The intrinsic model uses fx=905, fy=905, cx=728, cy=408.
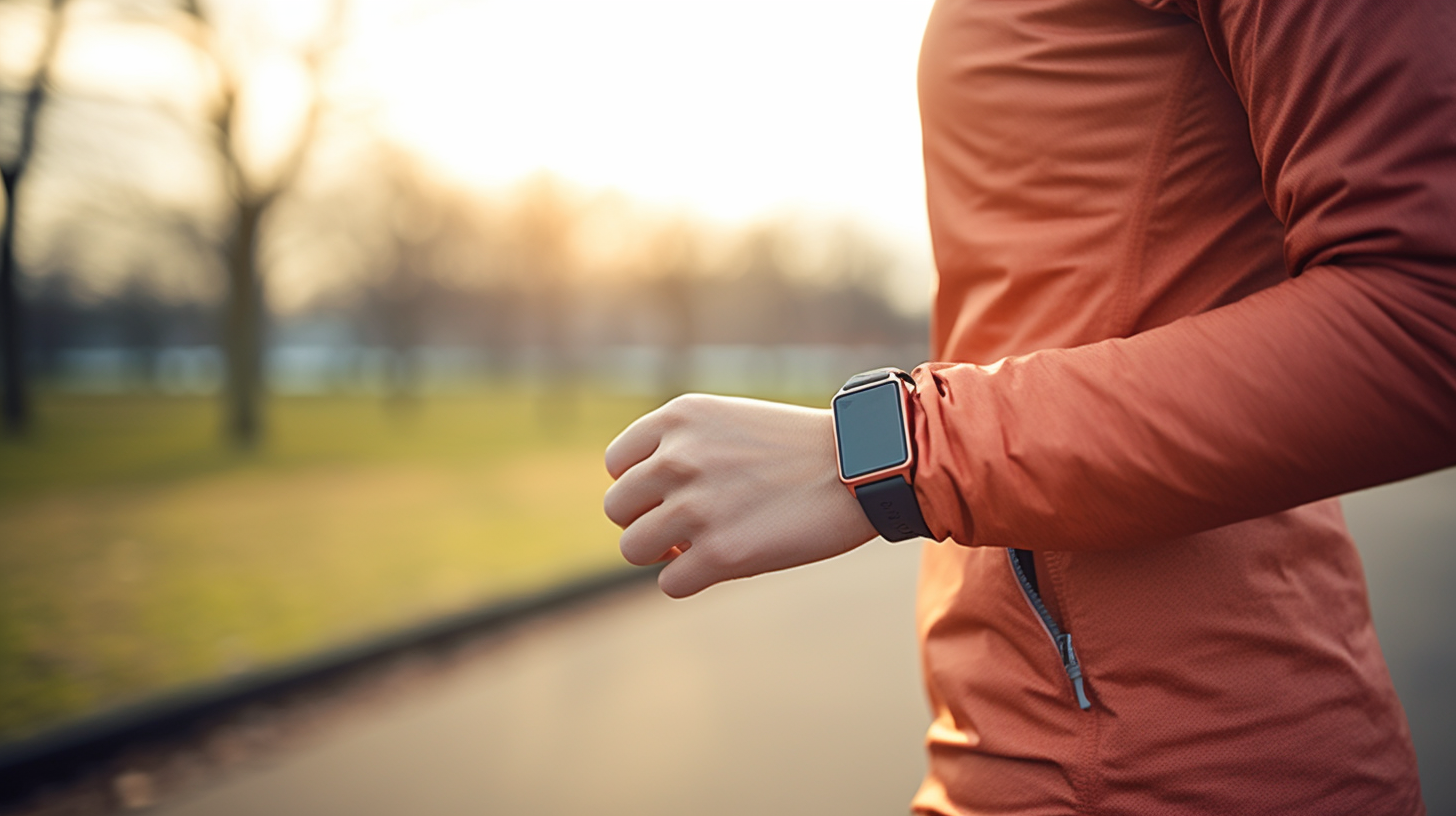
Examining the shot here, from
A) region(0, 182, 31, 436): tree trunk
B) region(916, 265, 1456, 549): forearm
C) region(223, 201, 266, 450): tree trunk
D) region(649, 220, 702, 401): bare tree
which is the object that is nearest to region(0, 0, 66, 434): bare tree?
region(0, 182, 31, 436): tree trunk

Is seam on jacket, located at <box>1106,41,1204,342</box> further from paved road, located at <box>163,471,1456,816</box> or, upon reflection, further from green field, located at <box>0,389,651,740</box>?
green field, located at <box>0,389,651,740</box>

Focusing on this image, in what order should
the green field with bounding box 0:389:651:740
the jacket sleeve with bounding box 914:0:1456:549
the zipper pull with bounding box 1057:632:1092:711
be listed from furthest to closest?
the green field with bounding box 0:389:651:740
the zipper pull with bounding box 1057:632:1092:711
the jacket sleeve with bounding box 914:0:1456:549

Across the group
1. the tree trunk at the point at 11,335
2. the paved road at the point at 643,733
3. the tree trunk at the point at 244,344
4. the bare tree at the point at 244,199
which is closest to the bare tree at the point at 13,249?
the tree trunk at the point at 11,335

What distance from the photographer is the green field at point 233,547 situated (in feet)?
17.7

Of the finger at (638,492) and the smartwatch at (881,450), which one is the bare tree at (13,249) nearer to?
the finger at (638,492)

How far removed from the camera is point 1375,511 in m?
10.8

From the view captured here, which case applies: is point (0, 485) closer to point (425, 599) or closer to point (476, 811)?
point (425, 599)

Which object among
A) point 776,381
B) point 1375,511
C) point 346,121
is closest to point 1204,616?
point 1375,511

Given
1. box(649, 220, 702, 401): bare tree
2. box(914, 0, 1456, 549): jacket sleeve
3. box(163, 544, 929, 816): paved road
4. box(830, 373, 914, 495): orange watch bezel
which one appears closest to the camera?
box(914, 0, 1456, 549): jacket sleeve

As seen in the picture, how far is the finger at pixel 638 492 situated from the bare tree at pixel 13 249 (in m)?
10.2

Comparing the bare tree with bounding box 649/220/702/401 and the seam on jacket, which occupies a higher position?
the seam on jacket

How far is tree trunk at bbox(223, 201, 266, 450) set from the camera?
45.9 feet

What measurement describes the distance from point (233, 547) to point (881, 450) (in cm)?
870

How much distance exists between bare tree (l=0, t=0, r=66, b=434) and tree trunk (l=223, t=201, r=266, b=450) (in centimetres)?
278
